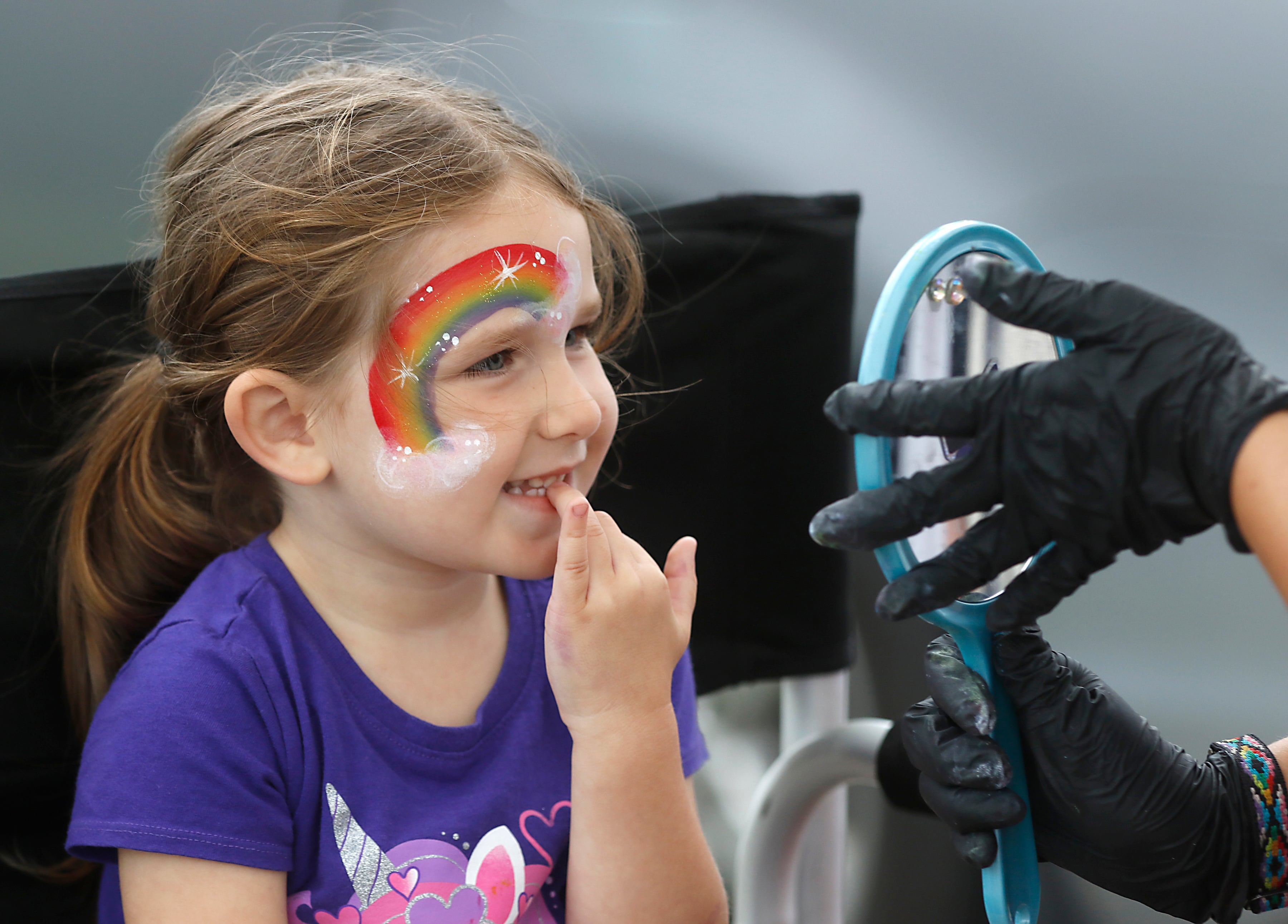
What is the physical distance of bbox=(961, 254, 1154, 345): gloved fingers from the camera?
748 mm

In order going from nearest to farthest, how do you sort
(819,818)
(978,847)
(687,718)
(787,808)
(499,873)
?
1. (978,847)
2. (499,873)
3. (687,718)
4. (787,808)
5. (819,818)

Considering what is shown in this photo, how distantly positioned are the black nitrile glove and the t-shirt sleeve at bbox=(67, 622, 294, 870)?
18.8 inches

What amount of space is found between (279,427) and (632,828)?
44 centimetres

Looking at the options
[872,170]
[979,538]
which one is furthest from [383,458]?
[872,170]

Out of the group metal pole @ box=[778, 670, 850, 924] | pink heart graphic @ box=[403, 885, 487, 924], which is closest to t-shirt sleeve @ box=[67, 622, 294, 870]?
pink heart graphic @ box=[403, 885, 487, 924]

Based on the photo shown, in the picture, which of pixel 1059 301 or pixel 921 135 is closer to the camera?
pixel 1059 301

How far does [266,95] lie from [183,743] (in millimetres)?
557

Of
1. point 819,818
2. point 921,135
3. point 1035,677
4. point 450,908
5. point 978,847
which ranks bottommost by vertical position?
point 819,818

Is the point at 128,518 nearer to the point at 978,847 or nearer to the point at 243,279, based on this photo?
the point at 243,279

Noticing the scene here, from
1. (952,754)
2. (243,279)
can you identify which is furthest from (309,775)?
(952,754)

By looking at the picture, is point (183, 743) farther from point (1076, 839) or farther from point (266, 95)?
point (1076, 839)

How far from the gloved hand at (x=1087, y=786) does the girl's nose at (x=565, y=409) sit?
1.09 feet

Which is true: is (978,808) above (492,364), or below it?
below

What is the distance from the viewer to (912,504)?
756 millimetres
